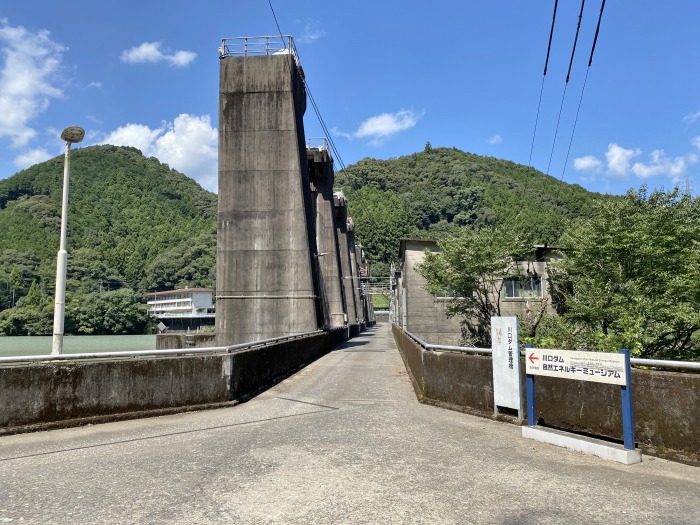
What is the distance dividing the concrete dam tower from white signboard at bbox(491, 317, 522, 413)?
62.0ft

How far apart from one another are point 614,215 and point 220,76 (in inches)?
869

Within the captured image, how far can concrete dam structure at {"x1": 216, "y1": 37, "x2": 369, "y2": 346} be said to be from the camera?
26266mm

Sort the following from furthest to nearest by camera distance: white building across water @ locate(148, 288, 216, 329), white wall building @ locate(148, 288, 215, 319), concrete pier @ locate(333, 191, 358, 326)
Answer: white wall building @ locate(148, 288, 215, 319) < white building across water @ locate(148, 288, 216, 329) < concrete pier @ locate(333, 191, 358, 326)

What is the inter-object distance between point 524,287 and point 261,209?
59.6ft

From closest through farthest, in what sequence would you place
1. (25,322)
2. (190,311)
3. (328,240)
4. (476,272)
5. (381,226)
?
(476,272)
(328,240)
(25,322)
(190,311)
(381,226)

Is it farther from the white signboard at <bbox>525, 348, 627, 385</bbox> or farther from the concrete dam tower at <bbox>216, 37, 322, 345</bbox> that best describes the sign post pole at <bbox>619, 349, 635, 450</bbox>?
the concrete dam tower at <bbox>216, 37, 322, 345</bbox>

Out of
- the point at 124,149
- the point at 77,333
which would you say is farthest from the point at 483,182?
the point at 124,149

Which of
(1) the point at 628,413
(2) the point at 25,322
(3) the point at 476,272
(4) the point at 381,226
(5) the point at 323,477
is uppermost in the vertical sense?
(4) the point at 381,226

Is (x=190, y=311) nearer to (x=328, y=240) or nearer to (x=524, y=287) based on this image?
(x=328, y=240)

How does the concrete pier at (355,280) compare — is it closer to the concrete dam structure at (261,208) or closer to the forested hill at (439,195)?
the concrete dam structure at (261,208)

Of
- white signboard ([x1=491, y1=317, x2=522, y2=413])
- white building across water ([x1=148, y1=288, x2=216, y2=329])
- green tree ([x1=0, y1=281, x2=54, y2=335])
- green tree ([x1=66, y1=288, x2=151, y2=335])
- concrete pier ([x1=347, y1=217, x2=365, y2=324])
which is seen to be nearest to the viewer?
white signboard ([x1=491, y1=317, x2=522, y2=413])

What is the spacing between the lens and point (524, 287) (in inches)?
→ 1293

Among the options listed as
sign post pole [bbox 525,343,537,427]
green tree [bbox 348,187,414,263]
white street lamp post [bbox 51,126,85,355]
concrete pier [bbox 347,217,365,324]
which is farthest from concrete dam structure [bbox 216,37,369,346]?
green tree [bbox 348,187,414,263]

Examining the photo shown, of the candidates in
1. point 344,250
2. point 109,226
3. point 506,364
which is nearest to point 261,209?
point 506,364
